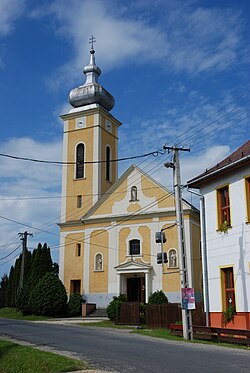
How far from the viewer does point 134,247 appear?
38312mm

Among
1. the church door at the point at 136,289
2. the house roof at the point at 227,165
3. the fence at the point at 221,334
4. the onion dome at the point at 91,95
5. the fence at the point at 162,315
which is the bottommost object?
the fence at the point at 221,334

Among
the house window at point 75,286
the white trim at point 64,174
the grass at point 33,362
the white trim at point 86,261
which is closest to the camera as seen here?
the grass at point 33,362

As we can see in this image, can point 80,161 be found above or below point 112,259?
above

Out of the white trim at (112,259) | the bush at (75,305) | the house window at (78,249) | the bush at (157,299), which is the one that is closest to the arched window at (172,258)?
the bush at (157,299)

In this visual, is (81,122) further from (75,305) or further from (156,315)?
(156,315)

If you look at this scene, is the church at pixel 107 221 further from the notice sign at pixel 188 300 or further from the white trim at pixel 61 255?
the notice sign at pixel 188 300

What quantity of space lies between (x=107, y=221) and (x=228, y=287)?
1927cm

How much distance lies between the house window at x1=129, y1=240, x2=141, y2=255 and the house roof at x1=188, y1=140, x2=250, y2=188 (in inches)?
598

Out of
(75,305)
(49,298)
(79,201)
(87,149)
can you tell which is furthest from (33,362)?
(87,149)

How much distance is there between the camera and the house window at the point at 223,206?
21.5 metres

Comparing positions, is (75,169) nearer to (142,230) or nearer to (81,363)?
(142,230)

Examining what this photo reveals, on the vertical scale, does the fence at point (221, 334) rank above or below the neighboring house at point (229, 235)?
below

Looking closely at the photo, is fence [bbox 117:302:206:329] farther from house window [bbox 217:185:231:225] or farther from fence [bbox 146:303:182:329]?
house window [bbox 217:185:231:225]

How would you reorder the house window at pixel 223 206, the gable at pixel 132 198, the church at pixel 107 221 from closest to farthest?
the house window at pixel 223 206 < the church at pixel 107 221 < the gable at pixel 132 198
